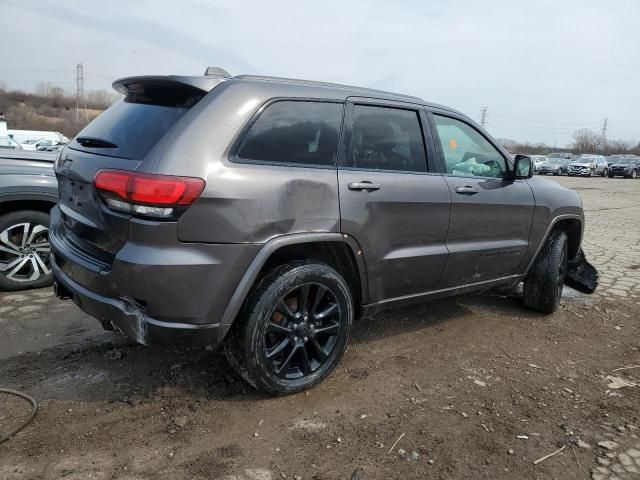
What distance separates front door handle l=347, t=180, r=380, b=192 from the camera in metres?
2.89

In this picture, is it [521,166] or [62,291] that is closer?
[62,291]

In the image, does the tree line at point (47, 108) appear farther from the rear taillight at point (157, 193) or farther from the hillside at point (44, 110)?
the rear taillight at point (157, 193)

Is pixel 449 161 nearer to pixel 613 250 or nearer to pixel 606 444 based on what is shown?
pixel 606 444

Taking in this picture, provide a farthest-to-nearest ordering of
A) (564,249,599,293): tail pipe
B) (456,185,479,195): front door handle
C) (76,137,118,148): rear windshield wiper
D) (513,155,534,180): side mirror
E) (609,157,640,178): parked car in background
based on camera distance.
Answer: (609,157,640,178): parked car in background → (564,249,599,293): tail pipe → (513,155,534,180): side mirror → (456,185,479,195): front door handle → (76,137,118,148): rear windshield wiper

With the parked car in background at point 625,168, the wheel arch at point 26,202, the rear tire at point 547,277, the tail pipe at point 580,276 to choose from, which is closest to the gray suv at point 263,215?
the rear tire at point 547,277

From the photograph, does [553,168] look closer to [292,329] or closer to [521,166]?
[521,166]

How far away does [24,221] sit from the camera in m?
4.44

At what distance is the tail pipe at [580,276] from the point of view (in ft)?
16.4

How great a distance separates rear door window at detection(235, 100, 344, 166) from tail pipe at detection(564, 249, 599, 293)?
3.35m

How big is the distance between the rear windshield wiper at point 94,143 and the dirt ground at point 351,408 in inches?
55.8

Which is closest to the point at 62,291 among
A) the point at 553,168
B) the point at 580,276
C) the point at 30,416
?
the point at 30,416

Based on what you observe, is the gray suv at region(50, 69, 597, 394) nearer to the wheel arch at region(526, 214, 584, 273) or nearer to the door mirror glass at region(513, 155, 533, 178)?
the door mirror glass at region(513, 155, 533, 178)

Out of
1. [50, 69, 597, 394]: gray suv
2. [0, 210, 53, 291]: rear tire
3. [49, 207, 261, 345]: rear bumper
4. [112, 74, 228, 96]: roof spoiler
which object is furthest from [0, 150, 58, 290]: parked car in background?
[49, 207, 261, 345]: rear bumper

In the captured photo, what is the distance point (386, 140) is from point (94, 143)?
179cm
